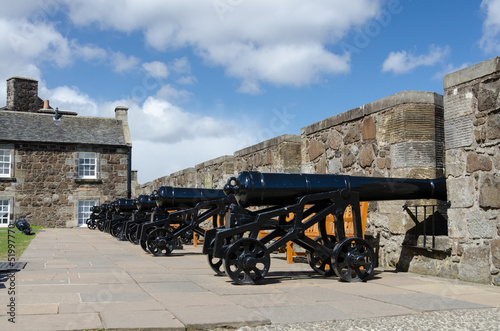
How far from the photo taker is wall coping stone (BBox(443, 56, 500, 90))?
534 cm

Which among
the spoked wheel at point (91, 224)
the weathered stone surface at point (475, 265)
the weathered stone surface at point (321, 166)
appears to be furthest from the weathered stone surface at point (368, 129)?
the spoked wheel at point (91, 224)

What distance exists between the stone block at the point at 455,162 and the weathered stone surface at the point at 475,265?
0.80 m

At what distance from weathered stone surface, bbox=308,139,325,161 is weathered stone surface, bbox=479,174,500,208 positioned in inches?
133

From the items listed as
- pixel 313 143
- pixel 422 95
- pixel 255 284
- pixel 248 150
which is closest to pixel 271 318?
pixel 255 284

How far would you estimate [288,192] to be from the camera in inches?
222

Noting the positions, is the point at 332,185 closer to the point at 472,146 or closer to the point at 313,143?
the point at 472,146

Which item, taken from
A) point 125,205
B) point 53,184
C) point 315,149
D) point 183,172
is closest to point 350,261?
point 315,149

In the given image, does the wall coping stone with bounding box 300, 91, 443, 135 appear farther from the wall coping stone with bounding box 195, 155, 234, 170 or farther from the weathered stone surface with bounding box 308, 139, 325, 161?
the wall coping stone with bounding box 195, 155, 234, 170

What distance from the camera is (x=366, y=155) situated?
7.43 metres

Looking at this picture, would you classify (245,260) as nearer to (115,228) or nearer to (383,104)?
(383,104)

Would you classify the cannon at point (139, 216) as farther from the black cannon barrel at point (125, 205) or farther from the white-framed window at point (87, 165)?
the white-framed window at point (87, 165)

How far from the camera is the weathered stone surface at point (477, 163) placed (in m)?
5.41

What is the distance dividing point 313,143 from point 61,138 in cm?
1777

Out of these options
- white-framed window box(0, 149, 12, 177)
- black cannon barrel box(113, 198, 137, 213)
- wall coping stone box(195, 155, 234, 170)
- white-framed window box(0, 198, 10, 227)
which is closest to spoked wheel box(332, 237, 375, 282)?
wall coping stone box(195, 155, 234, 170)
